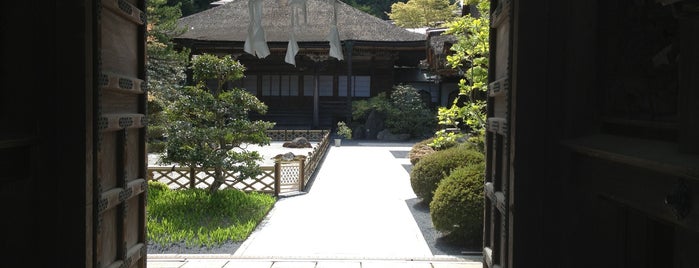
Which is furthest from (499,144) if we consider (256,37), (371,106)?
(371,106)

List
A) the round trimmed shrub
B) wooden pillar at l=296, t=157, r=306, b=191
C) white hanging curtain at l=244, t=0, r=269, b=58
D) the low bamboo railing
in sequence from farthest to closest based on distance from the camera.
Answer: wooden pillar at l=296, t=157, r=306, b=191, the low bamboo railing, the round trimmed shrub, white hanging curtain at l=244, t=0, r=269, b=58

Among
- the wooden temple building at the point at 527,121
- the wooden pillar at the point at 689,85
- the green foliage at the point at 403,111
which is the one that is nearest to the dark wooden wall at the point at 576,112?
the wooden temple building at the point at 527,121

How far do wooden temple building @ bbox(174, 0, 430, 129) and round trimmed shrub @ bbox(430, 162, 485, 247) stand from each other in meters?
18.3

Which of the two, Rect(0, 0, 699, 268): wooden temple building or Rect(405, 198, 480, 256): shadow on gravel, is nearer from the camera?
Rect(0, 0, 699, 268): wooden temple building

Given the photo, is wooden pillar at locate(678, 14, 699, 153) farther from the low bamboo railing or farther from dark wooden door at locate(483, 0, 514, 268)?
the low bamboo railing

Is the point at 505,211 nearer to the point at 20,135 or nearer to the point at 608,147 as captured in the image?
the point at 608,147

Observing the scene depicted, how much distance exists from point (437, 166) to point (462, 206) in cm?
239

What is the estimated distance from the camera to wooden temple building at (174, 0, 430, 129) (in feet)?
85.8

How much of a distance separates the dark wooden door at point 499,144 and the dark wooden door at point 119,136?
2.23 metres

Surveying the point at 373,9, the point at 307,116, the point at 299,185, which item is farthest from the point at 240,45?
the point at 373,9

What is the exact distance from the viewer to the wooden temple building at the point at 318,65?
26141 mm

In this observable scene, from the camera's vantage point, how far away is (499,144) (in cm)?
379

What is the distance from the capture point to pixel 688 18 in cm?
190

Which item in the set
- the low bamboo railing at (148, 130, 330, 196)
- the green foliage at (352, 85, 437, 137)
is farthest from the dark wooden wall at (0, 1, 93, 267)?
the green foliage at (352, 85, 437, 137)
